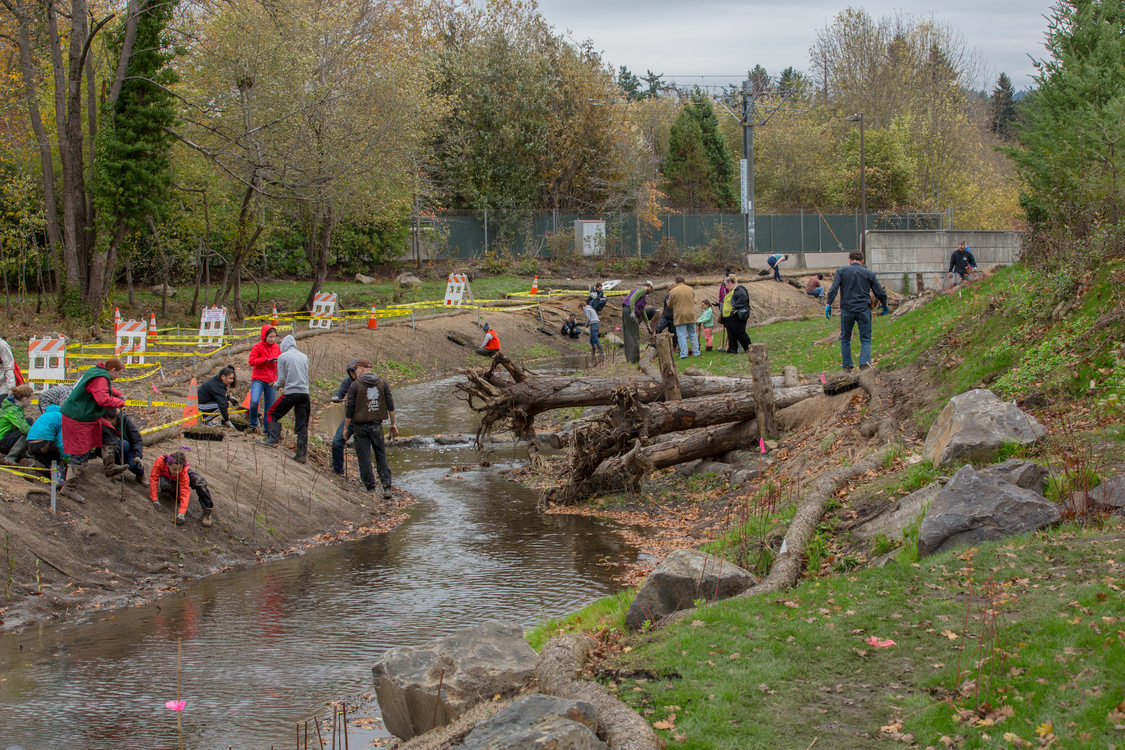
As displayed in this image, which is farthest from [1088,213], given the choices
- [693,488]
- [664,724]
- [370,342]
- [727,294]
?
[370,342]

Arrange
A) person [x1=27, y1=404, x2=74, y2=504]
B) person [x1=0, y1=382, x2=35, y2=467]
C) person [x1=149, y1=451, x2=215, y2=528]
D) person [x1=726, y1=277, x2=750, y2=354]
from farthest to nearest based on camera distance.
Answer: person [x1=726, y1=277, x2=750, y2=354], person [x1=149, y1=451, x2=215, y2=528], person [x1=0, y1=382, x2=35, y2=467], person [x1=27, y1=404, x2=74, y2=504]

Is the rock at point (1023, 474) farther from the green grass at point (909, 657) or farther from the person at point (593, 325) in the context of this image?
the person at point (593, 325)

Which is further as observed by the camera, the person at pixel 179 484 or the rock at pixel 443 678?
the person at pixel 179 484

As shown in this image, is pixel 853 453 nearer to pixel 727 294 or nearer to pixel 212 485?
pixel 212 485

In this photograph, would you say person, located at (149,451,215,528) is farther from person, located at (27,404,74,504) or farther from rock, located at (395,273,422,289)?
rock, located at (395,273,422,289)

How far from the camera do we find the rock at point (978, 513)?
7215 millimetres

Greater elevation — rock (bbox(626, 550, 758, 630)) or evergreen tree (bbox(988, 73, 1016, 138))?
evergreen tree (bbox(988, 73, 1016, 138))

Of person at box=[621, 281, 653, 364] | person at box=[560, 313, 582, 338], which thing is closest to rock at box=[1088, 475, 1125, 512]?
person at box=[621, 281, 653, 364]

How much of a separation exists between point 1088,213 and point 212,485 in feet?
40.9

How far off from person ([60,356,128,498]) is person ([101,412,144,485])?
0.41 ft

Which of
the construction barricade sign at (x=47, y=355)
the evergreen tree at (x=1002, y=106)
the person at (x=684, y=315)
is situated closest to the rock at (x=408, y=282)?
the person at (x=684, y=315)

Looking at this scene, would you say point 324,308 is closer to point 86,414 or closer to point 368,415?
point 368,415

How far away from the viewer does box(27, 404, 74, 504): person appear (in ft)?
36.1

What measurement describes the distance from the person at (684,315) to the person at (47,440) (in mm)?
12708
